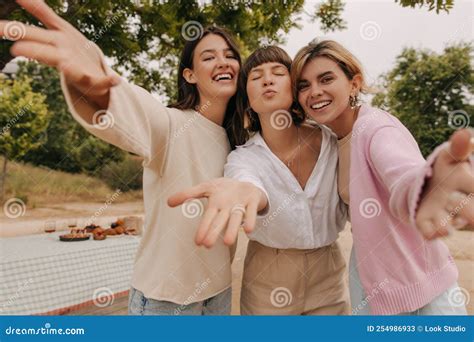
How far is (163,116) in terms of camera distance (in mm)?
1345

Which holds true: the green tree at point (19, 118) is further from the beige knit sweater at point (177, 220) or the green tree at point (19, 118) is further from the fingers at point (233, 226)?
the fingers at point (233, 226)

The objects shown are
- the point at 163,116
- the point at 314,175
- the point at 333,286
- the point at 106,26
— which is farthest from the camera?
the point at 106,26

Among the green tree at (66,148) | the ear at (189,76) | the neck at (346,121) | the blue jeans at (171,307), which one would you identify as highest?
the ear at (189,76)

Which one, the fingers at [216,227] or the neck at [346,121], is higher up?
the neck at [346,121]

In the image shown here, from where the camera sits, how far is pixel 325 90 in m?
1.44

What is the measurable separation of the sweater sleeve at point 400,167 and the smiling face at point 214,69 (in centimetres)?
60

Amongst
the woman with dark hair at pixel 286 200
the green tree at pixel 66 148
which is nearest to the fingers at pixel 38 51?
the woman with dark hair at pixel 286 200

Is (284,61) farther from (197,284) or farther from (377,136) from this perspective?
(197,284)

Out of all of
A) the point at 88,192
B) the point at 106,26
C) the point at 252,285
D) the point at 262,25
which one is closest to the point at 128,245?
the point at 106,26

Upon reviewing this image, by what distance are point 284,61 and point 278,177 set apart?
446mm

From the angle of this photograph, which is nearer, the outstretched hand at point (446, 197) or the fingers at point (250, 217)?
the outstretched hand at point (446, 197)

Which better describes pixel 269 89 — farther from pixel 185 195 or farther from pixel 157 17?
pixel 157 17

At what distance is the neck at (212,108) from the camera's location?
5.19 ft

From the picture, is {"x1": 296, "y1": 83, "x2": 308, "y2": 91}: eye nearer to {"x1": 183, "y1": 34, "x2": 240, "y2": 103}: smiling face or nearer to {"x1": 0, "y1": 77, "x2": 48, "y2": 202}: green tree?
{"x1": 183, "y1": 34, "x2": 240, "y2": 103}: smiling face
